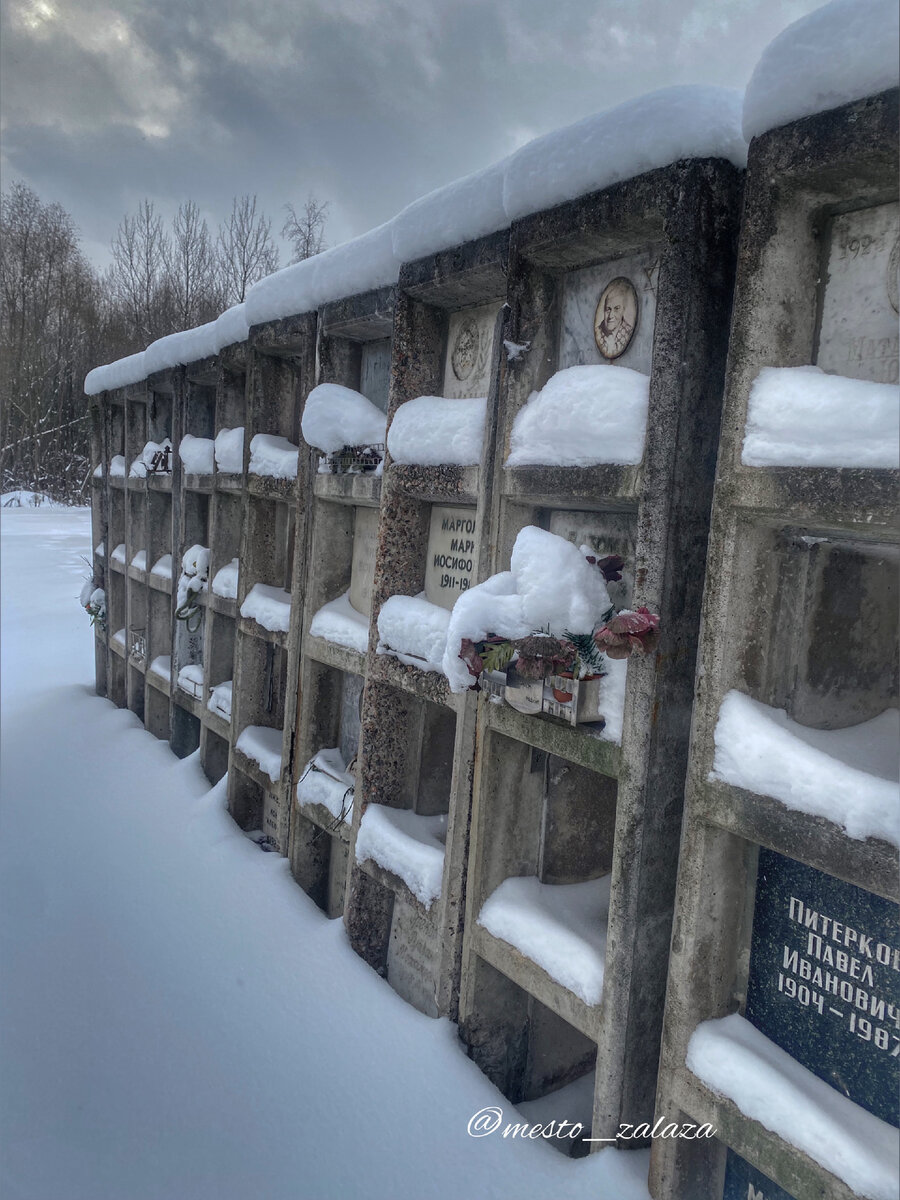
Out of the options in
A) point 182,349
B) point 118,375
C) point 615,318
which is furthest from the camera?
point 118,375

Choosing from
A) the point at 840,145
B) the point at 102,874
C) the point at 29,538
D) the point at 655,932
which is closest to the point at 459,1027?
the point at 655,932

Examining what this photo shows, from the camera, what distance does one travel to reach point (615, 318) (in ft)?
15.8

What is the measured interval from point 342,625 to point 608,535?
125 inches

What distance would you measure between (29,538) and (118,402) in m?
15.6

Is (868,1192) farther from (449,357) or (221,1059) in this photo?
(449,357)

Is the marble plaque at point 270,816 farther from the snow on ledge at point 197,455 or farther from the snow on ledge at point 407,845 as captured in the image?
the snow on ledge at point 197,455

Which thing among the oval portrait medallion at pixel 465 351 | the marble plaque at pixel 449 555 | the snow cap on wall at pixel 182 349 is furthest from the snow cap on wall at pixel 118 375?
the marble plaque at pixel 449 555

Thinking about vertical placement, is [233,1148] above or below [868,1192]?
below

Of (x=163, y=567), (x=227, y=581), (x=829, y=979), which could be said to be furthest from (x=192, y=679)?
(x=829, y=979)

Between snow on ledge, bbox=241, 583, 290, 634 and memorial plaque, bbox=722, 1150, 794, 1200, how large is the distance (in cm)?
577

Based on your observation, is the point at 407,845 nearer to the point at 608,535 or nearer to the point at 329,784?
the point at 329,784

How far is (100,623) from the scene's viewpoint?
49.2 feet

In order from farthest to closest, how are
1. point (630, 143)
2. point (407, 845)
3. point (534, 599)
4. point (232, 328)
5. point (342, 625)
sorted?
point (232, 328) < point (342, 625) < point (407, 845) < point (534, 599) < point (630, 143)

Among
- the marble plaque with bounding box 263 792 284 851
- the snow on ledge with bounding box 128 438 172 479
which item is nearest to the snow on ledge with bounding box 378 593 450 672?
the marble plaque with bounding box 263 792 284 851
